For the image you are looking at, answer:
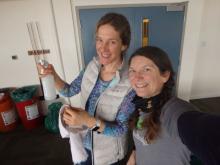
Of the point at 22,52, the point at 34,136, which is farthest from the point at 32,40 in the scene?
the point at 34,136

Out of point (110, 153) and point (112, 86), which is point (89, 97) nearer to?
point (112, 86)

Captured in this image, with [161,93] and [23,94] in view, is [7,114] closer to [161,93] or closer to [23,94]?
[23,94]

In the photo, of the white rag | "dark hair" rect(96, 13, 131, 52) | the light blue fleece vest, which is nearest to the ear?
the light blue fleece vest

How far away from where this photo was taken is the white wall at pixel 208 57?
8.73ft

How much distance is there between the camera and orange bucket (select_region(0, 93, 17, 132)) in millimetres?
2422

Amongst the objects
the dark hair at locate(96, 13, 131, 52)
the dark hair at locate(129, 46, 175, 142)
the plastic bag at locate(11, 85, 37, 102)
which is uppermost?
the dark hair at locate(96, 13, 131, 52)

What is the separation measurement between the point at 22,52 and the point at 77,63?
763 millimetres

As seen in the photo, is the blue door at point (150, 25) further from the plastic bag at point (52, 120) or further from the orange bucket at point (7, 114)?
the orange bucket at point (7, 114)

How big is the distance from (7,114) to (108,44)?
2.22 metres

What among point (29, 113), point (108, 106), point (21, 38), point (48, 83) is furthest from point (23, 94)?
point (108, 106)

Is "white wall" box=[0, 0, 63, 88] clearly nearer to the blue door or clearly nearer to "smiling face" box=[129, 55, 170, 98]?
the blue door

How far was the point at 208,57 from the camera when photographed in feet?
9.55

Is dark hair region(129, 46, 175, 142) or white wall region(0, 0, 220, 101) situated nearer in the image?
dark hair region(129, 46, 175, 142)

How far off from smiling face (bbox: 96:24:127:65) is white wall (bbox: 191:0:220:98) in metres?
2.37
